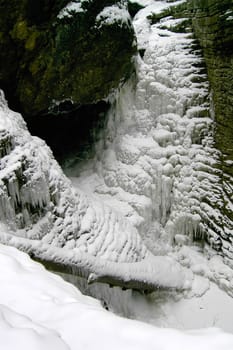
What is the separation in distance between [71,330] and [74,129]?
511 centimetres

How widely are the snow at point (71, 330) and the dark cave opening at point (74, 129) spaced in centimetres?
440

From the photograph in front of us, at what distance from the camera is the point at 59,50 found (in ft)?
14.8

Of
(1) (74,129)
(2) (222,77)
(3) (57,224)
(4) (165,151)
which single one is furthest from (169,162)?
(3) (57,224)

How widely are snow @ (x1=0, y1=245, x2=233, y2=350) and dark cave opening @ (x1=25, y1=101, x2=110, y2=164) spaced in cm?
440

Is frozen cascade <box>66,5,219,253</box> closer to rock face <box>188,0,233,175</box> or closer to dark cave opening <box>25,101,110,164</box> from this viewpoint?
rock face <box>188,0,233,175</box>

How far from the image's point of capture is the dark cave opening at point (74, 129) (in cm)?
581

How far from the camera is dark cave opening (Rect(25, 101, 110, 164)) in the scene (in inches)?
229

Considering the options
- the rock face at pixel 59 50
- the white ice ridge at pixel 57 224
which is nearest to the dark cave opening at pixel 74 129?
the rock face at pixel 59 50

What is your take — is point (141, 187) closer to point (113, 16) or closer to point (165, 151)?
point (165, 151)

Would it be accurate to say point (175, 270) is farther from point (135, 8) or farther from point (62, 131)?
point (135, 8)

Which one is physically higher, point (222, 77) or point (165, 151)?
point (222, 77)

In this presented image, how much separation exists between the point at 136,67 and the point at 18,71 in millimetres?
1991

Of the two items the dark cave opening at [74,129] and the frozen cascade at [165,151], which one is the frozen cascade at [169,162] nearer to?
the frozen cascade at [165,151]

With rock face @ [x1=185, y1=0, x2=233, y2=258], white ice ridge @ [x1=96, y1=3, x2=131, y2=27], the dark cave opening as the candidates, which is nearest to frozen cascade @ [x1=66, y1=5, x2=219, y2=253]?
rock face @ [x1=185, y1=0, x2=233, y2=258]
